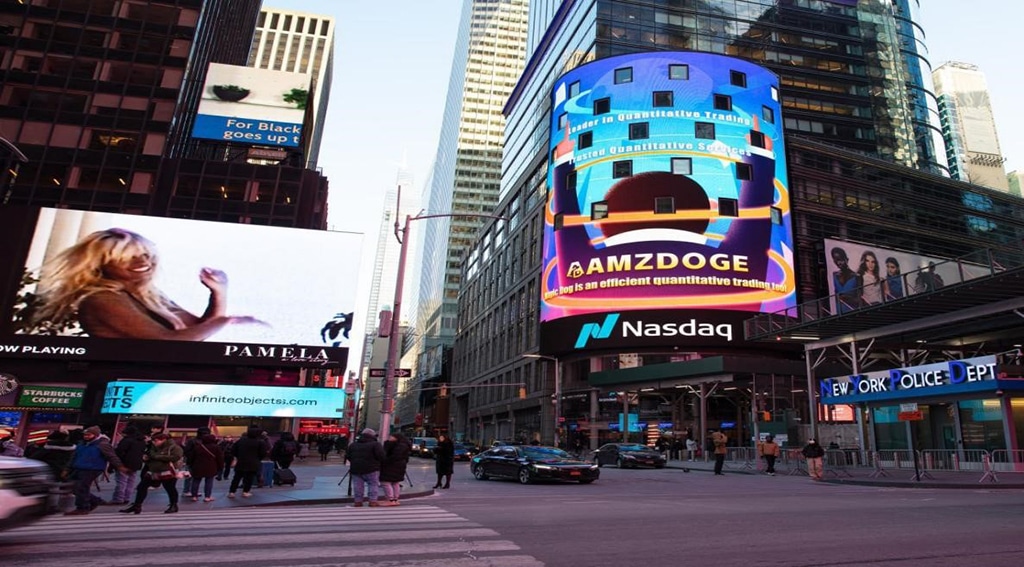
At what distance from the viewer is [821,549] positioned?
7.98 metres

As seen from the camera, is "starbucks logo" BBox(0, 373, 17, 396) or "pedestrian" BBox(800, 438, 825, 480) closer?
"pedestrian" BBox(800, 438, 825, 480)

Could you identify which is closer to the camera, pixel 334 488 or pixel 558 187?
pixel 334 488

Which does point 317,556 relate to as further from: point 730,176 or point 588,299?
point 730,176

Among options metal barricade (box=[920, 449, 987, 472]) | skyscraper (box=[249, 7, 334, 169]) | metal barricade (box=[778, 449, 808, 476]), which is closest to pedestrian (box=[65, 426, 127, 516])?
metal barricade (box=[778, 449, 808, 476])

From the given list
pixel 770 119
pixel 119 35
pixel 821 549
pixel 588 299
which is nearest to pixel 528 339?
pixel 588 299

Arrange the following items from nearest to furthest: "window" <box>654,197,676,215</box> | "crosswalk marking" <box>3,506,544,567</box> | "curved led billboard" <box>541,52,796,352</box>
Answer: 1. "crosswalk marking" <box>3,506,544,567</box>
2. "curved led billboard" <box>541,52,796,352</box>
3. "window" <box>654,197,676,215</box>

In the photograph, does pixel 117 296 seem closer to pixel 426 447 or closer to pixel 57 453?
pixel 426 447

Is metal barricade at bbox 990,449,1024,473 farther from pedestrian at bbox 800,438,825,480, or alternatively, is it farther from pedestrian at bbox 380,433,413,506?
pedestrian at bbox 380,433,413,506

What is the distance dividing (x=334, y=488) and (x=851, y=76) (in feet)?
278

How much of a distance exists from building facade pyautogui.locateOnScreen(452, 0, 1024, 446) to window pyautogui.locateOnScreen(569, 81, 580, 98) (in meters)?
3.99

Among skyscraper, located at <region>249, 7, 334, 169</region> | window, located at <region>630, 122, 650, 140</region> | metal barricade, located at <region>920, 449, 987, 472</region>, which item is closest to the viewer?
metal barricade, located at <region>920, 449, 987, 472</region>

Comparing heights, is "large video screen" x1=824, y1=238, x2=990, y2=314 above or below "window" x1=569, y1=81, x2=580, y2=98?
below

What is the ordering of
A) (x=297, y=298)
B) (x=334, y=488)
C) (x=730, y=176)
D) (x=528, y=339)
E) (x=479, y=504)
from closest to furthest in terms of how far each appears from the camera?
(x=479, y=504), (x=334, y=488), (x=297, y=298), (x=730, y=176), (x=528, y=339)

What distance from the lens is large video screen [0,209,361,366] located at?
1818 inches
